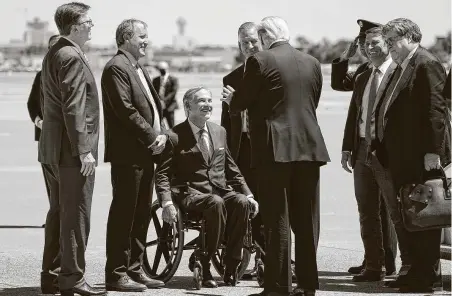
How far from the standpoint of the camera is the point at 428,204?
26.7 ft

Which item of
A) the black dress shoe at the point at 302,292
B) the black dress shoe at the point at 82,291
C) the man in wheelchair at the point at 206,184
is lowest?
the black dress shoe at the point at 82,291

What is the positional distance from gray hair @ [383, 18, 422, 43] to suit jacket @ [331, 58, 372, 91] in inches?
45.8

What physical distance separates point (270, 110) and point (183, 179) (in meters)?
1.28

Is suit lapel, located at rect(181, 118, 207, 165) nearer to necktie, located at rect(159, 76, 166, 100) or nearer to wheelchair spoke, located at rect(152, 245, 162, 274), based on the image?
wheelchair spoke, located at rect(152, 245, 162, 274)

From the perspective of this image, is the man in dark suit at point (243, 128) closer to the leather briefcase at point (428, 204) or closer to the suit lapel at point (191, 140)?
the suit lapel at point (191, 140)

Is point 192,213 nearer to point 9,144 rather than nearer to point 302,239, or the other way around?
point 302,239

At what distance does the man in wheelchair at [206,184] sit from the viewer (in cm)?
905

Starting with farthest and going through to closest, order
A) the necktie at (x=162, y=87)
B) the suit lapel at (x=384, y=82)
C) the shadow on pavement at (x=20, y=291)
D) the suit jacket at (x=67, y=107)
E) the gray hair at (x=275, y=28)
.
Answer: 1. the necktie at (x=162, y=87)
2. the suit lapel at (x=384, y=82)
3. the shadow on pavement at (x=20, y=291)
4. the gray hair at (x=275, y=28)
5. the suit jacket at (x=67, y=107)

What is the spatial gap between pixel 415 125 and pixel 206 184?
1.60 metres

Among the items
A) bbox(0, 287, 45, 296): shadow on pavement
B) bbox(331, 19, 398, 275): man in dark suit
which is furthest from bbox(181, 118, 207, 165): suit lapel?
bbox(0, 287, 45, 296): shadow on pavement

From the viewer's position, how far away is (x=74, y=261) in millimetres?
8352

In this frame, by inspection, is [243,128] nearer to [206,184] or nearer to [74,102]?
[206,184]

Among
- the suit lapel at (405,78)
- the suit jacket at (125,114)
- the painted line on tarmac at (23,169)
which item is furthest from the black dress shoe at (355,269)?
the painted line on tarmac at (23,169)

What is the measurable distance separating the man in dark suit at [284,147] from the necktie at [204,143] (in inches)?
38.9
